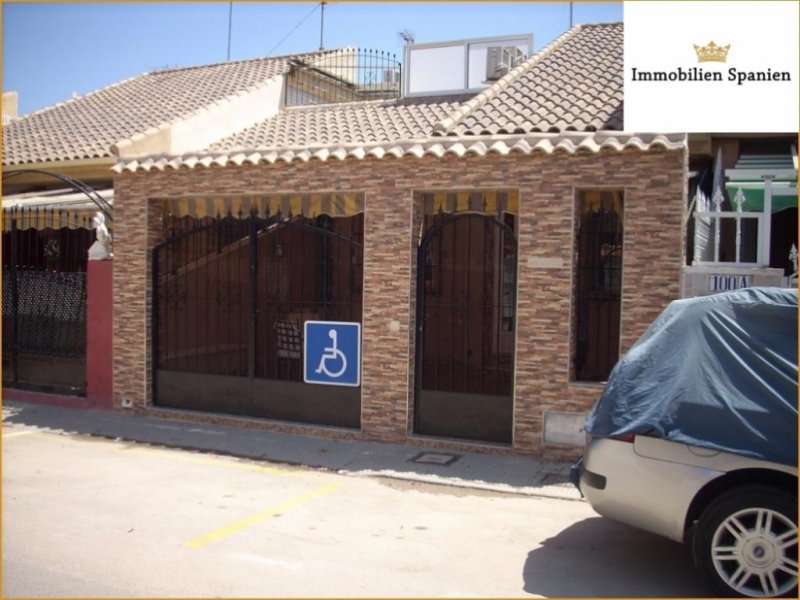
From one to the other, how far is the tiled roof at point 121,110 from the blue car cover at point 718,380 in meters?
10.6

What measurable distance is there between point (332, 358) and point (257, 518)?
11.6ft

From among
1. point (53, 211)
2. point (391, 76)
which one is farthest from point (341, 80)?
point (53, 211)

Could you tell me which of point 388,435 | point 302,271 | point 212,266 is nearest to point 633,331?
point 388,435

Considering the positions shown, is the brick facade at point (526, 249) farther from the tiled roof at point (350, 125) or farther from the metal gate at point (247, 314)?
the tiled roof at point (350, 125)

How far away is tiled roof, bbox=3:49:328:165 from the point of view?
14492 millimetres

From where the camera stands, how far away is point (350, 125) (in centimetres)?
1375

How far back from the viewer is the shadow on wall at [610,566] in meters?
5.29

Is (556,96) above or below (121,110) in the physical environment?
below

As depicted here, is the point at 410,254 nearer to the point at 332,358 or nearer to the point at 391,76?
the point at 332,358

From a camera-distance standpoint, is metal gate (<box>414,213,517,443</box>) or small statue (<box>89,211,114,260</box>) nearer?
metal gate (<box>414,213,517,443</box>)

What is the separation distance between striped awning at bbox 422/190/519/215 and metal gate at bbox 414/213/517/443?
0.50 ft

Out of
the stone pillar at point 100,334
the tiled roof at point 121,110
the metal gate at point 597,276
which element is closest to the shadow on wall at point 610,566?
the metal gate at point 597,276

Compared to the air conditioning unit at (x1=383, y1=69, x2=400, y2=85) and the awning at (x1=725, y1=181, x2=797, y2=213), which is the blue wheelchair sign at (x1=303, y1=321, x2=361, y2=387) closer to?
the awning at (x1=725, y1=181, x2=797, y2=213)

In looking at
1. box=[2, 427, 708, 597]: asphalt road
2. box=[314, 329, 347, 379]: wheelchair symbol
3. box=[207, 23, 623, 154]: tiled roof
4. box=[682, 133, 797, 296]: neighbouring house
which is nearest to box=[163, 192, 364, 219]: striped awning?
box=[207, 23, 623, 154]: tiled roof
